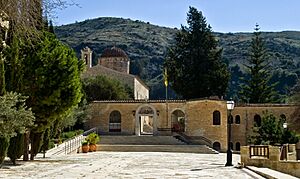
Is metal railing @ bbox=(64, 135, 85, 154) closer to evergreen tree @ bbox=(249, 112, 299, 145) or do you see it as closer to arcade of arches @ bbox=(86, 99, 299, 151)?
arcade of arches @ bbox=(86, 99, 299, 151)

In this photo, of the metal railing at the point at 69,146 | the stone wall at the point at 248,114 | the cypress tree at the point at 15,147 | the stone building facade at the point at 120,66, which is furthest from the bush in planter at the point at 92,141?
the stone building facade at the point at 120,66

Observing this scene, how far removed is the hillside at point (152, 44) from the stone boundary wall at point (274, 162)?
69.3 meters

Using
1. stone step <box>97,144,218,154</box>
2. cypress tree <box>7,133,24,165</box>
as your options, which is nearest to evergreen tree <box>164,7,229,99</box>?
stone step <box>97,144,218,154</box>

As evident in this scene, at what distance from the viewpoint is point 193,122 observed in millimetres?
42438

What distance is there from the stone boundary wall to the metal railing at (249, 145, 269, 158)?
34cm

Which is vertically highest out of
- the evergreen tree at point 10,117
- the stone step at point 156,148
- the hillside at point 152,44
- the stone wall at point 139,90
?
the hillside at point 152,44

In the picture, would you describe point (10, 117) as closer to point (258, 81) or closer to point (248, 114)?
point (248, 114)

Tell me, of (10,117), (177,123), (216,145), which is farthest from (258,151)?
(177,123)

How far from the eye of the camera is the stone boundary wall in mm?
19438

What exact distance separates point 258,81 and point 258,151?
102 ft

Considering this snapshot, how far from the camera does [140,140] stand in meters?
40.3

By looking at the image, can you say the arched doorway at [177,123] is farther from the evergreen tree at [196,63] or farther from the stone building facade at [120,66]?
the stone building facade at [120,66]

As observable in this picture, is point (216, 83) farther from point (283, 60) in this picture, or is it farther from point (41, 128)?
point (283, 60)

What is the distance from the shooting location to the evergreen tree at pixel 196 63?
48.8 metres
